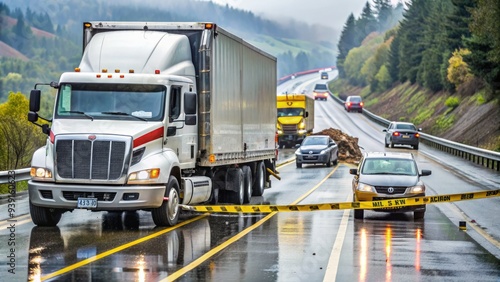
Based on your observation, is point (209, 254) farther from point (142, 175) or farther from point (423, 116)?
point (423, 116)

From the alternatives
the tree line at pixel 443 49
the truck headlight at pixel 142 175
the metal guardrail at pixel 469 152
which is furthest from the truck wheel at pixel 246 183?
the tree line at pixel 443 49

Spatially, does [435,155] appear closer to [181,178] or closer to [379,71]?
[181,178]

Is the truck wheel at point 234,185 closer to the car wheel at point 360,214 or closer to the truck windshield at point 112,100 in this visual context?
the car wheel at point 360,214

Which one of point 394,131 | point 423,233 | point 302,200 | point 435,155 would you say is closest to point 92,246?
point 423,233

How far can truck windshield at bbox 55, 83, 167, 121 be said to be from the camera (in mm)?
16438

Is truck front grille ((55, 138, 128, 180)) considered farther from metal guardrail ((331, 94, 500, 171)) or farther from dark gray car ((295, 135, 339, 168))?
dark gray car ((295, 135, 339, 168))

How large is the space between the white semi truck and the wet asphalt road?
63 centimetres

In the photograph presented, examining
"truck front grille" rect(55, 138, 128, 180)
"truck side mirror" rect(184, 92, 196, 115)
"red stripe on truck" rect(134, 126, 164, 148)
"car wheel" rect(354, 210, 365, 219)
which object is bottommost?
"car wheel" rect(354, 210, 365, 219)

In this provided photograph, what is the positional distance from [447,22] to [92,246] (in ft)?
229

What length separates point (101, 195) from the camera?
15.7 meters

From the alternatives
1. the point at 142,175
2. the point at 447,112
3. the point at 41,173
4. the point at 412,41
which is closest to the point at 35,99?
the point at 41,173

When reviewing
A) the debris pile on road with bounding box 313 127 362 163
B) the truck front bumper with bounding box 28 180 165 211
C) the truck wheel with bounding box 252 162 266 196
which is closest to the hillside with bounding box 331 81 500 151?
the debris pile on road with bounding box 313 127 362 163

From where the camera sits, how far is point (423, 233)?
16797 millimetres

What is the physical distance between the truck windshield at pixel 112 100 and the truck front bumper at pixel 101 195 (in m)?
1.46
